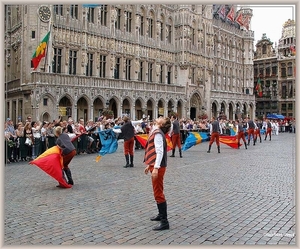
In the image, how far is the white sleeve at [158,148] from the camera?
6.44m

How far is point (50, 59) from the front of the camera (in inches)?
1255

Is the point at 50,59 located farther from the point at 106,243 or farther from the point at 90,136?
the point at 106,243

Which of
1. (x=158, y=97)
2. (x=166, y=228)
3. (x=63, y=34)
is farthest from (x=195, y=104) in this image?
(x=166, y=228)

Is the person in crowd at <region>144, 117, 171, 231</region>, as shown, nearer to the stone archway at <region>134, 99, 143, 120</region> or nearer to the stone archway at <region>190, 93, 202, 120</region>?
the stone archway at <region>134, 99, 143, 120</region>

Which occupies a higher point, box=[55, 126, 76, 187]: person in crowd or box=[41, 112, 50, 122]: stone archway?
box=[41, 112, 50, 122]: stone archway

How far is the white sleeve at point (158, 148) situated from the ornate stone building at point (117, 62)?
19094 millimetres

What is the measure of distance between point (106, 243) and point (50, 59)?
93.3 feet

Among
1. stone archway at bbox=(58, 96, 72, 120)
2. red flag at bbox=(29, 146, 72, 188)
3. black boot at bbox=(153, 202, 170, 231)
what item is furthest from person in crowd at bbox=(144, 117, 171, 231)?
stone archway at bbox=(58, 96, 72, 120)

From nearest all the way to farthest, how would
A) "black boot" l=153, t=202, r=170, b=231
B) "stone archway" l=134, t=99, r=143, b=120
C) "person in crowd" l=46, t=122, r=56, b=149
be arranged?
"black boot" l=153, t=202, r=170, b=231 → "person in crowd" l=46, t=122, r=56, b=149 → "stone archway" l=134, t=99, r=143, b=120

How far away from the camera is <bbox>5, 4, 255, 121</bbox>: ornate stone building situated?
31375 millimetres

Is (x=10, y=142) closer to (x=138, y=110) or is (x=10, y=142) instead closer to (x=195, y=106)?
(x=138, y=110)

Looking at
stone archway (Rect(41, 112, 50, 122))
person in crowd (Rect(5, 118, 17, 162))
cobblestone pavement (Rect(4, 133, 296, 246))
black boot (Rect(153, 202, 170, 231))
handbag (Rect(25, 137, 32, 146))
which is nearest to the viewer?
cobblestone pavement (Rect(4, 133, 296, 246))

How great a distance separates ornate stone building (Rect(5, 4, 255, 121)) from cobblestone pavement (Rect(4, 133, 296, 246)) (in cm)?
1587

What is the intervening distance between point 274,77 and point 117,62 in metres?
43.7
